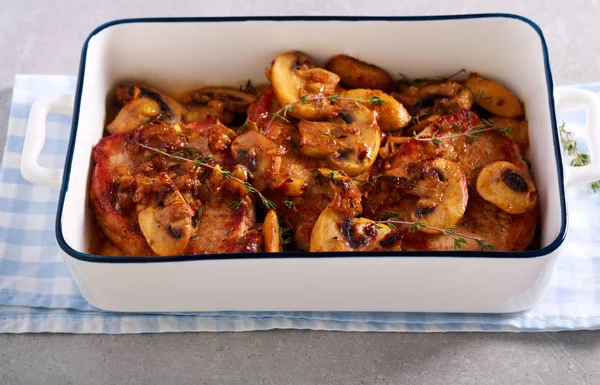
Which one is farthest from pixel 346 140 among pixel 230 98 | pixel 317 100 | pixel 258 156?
pixel 230 98

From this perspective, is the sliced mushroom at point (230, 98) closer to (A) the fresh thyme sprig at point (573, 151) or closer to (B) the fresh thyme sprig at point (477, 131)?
(B) the fresh thyme sprig at point (477, 131)

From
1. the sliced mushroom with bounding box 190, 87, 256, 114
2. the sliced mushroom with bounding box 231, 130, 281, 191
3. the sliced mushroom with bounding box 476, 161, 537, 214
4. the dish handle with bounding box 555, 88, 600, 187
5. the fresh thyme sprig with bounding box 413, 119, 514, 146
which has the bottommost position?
the sliced mushroom with bounding box 190, 87, 256, 114

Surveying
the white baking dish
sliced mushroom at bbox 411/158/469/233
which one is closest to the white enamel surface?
the white baking dish

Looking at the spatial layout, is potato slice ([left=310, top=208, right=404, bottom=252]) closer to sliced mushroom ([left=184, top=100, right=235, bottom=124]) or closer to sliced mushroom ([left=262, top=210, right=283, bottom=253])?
sliced mushroom ([left=262, top=210, right=283, bottom=253])

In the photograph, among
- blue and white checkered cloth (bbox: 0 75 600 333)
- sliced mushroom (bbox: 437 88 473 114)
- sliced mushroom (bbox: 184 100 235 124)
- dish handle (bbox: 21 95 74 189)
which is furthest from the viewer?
sliced mushroom (bbox: 184 100 235 124)

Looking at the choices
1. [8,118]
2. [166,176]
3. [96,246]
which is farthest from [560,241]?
[8,118]

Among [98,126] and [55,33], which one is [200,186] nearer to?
[98,126]
